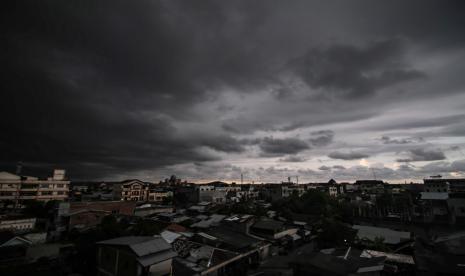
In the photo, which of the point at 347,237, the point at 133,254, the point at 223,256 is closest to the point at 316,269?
the point at 223,256

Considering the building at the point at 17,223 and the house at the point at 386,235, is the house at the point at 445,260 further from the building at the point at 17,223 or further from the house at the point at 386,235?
the building at the point at 17,223

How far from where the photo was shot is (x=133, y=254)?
1872 cm

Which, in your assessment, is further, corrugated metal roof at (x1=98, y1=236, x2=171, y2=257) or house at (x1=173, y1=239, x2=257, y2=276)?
house at (x1=173, y1=239, x2=257, y2=276)

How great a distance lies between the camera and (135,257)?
61.0ft

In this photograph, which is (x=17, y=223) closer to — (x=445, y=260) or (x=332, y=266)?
(x=332, y=266)

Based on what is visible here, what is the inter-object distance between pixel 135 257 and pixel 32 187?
65.3 meters

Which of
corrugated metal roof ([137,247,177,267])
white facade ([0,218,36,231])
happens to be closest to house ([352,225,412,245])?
corrugated metal roof ([137,247,177,267])

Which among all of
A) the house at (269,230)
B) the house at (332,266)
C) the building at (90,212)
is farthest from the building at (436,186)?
the building at (90,212)

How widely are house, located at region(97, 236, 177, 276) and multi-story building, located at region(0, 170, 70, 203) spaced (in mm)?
58694

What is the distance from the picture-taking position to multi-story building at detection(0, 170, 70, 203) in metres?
59.8

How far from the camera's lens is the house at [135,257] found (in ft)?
60.8

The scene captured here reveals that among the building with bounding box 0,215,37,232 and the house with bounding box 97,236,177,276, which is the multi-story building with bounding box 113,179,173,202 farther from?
the house with bounding box 97,236,177,276

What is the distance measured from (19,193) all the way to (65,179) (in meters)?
10.6

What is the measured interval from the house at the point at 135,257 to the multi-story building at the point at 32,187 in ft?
193
